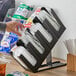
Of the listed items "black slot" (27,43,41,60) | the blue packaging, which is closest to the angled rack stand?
"black slot" (27,43,41,60)

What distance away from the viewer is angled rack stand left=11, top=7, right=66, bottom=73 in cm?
140

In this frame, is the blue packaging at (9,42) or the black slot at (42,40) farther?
the blue packaging at (9,42)

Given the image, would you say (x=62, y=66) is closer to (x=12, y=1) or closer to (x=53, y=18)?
(x=53, y=18)

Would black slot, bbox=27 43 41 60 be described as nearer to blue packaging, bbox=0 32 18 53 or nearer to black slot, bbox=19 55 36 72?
black slot, bbox=19 55 36 72

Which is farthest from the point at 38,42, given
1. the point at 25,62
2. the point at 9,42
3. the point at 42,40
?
the point at 9,42

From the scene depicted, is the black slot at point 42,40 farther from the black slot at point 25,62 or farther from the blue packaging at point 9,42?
the blue packaging at point 9,42

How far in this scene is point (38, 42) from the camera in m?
1.44

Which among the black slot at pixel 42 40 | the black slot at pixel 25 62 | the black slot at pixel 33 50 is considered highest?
the black slot at pixel 42 40

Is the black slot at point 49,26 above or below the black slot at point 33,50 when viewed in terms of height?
above

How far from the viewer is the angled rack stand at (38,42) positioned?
1401 mm

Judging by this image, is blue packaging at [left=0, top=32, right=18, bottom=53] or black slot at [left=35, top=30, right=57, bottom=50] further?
blue packaging at [left=0, top=32, right=18, bottom=53]

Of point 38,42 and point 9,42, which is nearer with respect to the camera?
point 38,42

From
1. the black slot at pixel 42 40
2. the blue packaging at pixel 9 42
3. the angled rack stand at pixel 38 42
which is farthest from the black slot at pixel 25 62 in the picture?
the blue packaging at pixel 9 42

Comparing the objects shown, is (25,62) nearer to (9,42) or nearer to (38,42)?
(38,42)
